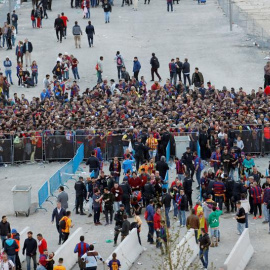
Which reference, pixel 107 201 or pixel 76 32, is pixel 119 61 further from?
pixel 107 201

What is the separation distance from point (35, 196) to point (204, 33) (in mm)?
26371

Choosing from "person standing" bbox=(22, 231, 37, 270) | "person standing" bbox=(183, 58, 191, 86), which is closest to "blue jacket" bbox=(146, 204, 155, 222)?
"person standing" bbox=(22, 231, 37, 270)

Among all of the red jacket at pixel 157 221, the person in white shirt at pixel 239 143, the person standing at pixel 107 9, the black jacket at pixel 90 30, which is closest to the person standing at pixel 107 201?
the red jacket at pixel 157 221

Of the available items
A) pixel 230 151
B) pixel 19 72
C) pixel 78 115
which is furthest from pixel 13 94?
pixel 230 151

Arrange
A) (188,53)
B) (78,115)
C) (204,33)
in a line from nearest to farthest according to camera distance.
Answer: (78,115) < (188,53) < (204,33)

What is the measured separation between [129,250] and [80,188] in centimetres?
447

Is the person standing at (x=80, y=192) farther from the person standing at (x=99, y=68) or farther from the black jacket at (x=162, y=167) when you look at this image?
the person standing at (x=99, y=68)

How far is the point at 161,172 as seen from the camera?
37.6 metres

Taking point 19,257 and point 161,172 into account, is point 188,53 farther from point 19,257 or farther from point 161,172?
point 19,257

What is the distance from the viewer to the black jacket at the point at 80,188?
116ft

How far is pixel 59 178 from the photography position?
3853cm

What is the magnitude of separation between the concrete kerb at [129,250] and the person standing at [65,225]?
6.71 feet

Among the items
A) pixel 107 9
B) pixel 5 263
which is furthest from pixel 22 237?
pixel 107 9

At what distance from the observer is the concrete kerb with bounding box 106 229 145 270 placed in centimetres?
3100
